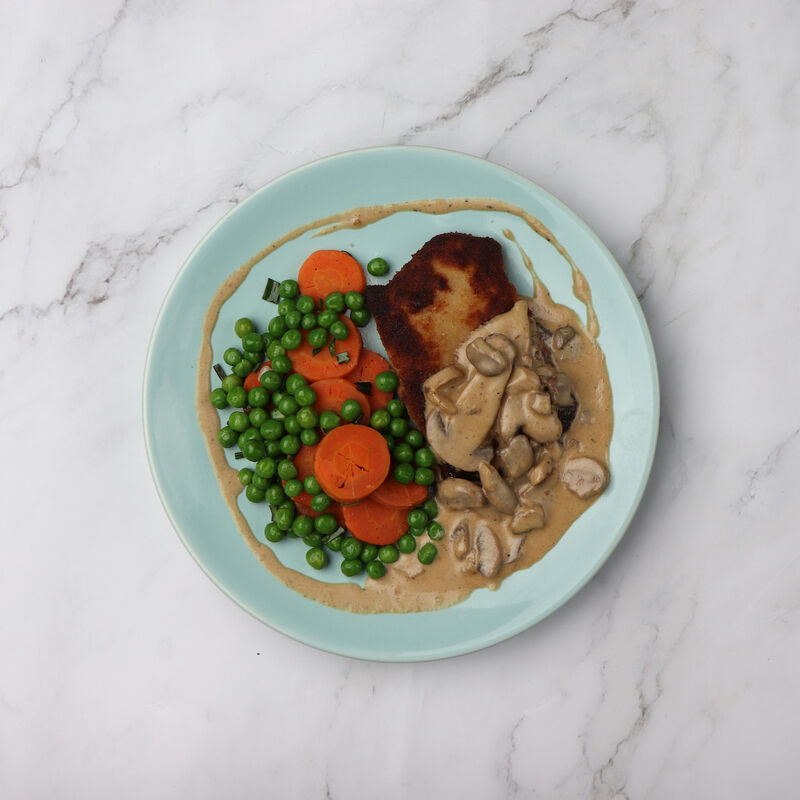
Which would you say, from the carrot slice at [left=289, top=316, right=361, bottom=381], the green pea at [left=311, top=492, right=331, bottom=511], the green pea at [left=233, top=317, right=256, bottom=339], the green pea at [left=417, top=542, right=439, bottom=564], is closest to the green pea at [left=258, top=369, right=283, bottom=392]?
the carrot slice at [left=289, top=316, right=361, bottom=381]

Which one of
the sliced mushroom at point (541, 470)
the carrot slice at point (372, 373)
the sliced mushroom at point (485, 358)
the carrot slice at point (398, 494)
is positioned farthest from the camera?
the carrot slice at point (372, 373)

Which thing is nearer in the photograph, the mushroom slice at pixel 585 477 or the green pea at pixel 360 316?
the mushroom slice at pixel 585 477

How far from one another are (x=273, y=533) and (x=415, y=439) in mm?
815

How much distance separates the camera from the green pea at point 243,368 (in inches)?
144

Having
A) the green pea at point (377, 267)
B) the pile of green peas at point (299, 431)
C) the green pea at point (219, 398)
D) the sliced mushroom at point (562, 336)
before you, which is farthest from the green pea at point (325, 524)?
the sliced mushroom at point (562, 336)

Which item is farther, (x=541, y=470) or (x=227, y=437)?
(x=227, y=437)

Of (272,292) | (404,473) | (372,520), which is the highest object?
(272,292)

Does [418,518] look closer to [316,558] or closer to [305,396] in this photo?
[316,558]

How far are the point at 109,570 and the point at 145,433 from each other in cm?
89

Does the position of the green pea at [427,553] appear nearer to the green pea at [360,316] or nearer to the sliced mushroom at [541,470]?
the sliced mushroom at [541,470]

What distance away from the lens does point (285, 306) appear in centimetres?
367

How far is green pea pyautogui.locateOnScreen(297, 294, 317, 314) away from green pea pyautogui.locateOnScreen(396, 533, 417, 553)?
1.18 metres

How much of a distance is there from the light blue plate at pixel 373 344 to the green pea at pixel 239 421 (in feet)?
0.65

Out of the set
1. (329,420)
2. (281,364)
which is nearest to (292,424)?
(329,420)
